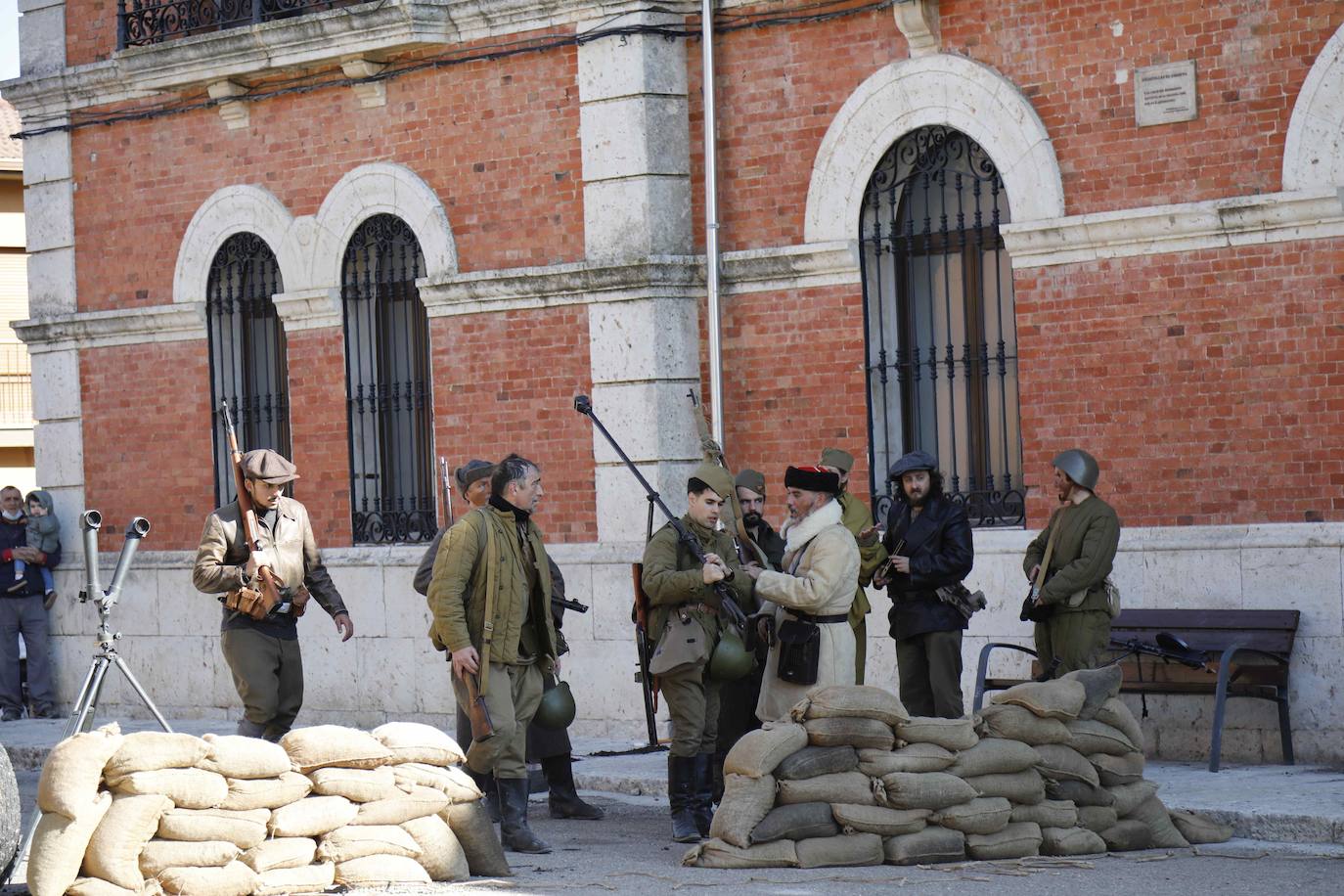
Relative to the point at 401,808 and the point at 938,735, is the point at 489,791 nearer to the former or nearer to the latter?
the point at 401,808

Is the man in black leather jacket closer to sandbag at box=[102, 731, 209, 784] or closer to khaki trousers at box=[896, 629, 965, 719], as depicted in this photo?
khaki trousers at box=[896, 629, 965, 719]

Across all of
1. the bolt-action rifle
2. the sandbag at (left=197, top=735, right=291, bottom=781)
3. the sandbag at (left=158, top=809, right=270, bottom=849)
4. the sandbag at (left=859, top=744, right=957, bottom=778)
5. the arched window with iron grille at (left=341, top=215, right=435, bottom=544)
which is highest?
the arched window with iron grille at (left=341, top=215, right=435, bottom=544)

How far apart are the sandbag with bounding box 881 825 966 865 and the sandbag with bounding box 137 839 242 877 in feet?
9.00

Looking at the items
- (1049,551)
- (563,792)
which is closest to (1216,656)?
(1049,551)

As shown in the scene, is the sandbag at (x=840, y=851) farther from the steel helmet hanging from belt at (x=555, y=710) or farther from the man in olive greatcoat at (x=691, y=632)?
the steel helmet hanging from belt at (x=555, y=710)

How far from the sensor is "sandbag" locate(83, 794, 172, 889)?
8.53 m

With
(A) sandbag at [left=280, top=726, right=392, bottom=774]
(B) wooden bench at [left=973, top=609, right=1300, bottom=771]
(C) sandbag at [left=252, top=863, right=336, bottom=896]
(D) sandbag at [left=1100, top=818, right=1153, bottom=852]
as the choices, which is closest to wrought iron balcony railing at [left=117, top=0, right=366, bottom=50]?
(B) wooden bench at [left=973, top=609, right=1300, bottom=771]

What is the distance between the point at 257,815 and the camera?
8922 mm

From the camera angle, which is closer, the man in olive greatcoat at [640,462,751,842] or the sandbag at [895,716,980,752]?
the sandbag at [895,716,980,752]

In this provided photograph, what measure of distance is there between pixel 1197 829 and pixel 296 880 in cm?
399

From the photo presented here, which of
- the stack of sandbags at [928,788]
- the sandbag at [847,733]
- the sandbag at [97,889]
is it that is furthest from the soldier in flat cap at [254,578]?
the sandbag at [847,733]

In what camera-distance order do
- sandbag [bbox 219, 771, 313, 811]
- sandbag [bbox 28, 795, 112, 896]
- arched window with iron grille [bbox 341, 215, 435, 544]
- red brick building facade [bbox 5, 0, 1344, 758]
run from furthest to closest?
arched window with iron grille [bbox 341, 215, 435, 544], red brick building facade [bbox 5, 0, 1344, 758], sandbag [bbox 219, 771, 313, 811], sandbag [bbox 28, 795, 112, 896]

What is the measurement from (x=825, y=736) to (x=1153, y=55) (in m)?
4.84

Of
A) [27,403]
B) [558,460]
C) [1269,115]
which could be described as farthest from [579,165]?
[27,403]
